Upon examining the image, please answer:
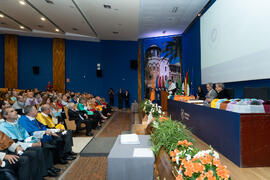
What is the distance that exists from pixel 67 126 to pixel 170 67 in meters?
7.88

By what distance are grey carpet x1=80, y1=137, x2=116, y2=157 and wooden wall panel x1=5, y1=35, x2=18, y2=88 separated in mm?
9259

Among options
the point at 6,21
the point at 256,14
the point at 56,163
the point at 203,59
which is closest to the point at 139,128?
the point at 56,163

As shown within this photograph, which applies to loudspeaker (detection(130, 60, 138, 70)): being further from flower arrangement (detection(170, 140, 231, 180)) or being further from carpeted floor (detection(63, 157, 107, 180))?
flower arrangement (detection(170, 140, 231, 180))

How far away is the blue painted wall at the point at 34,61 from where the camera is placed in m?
11.7

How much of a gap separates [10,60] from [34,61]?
4.31 ft

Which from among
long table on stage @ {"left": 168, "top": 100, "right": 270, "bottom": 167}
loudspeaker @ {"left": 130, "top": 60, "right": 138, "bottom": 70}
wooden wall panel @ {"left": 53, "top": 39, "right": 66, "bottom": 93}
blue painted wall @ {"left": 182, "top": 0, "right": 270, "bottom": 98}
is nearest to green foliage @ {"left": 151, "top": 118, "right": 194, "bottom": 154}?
long table on stage @ {"left": 168, "top": 100, "right": 270, "bottom": 167}

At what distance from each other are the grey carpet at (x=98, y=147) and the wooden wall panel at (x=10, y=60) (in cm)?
926

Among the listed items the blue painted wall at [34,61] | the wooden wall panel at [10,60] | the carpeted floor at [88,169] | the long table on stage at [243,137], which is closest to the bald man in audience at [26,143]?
the carpeted floor at [88,169]

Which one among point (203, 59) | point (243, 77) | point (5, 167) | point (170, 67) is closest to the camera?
point (5, 167)

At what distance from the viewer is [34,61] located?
1186cm

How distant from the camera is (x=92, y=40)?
12.1 metres

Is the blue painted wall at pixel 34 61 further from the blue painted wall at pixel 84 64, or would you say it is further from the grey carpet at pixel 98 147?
the grey carpet at pixel 98 147

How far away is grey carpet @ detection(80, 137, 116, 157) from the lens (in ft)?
12.5

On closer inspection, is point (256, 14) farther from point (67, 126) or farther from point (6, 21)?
point (6, 21)
